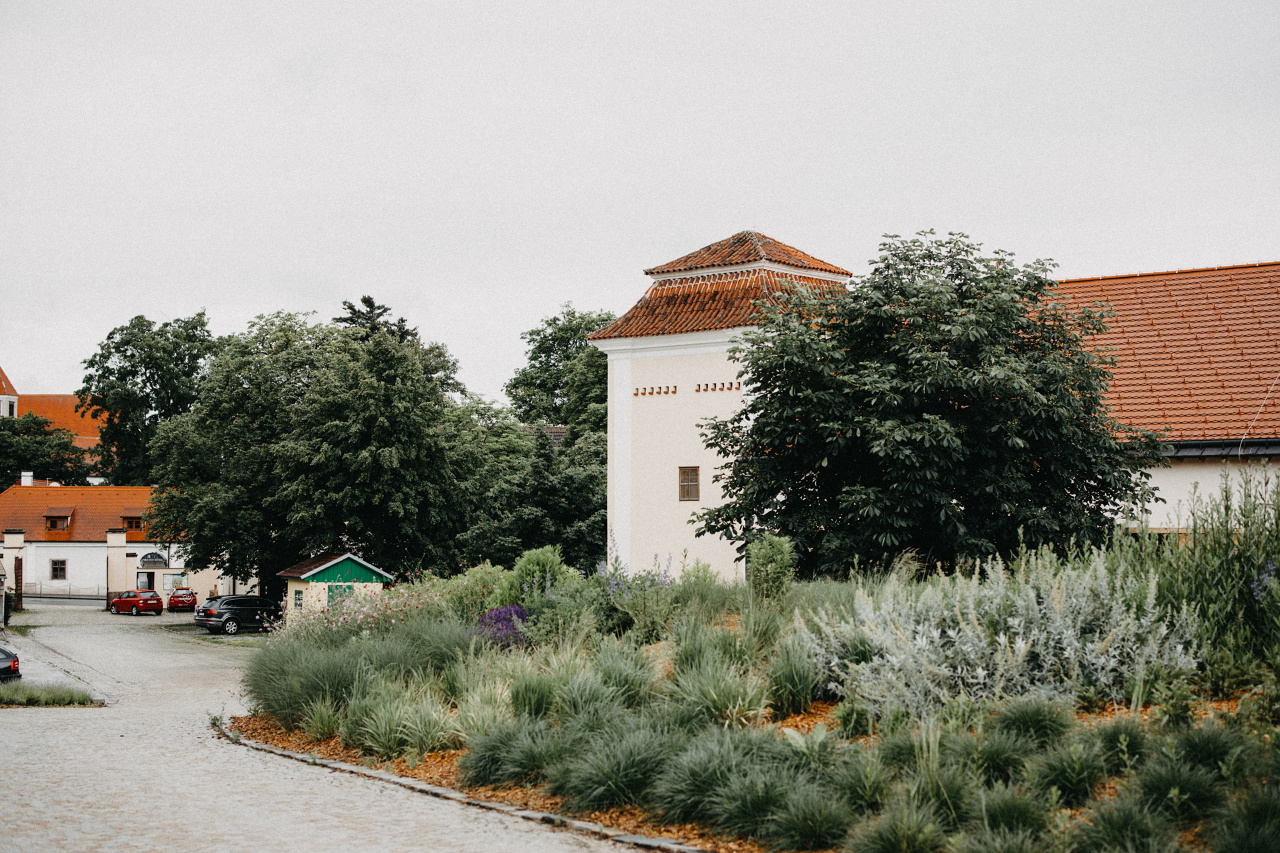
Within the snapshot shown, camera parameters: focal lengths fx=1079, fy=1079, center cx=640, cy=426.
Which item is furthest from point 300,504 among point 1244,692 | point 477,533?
point 1244,692

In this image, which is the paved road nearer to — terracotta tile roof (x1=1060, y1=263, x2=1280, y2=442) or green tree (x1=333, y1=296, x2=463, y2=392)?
terracotta tile roof (x1=1060, y1=263, x2=1280, y2=442)

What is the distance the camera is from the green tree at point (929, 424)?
49.1ft

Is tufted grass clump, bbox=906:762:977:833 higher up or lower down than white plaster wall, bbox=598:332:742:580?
lower down

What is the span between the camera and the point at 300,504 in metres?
37.1

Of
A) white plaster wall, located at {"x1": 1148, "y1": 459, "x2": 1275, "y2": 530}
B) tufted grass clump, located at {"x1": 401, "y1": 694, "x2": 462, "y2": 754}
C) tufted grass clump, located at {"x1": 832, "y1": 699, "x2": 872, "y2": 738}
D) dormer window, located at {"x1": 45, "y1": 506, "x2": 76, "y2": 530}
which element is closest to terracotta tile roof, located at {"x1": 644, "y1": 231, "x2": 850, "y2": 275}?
white plaster wall, located at {"x1": 1148, "y1": 459, "x2": 1275, "y2": 530}

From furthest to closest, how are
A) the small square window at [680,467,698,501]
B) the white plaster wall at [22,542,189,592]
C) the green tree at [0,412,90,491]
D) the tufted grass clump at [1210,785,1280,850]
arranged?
the green tree at [0,412,90,491], the white plaster wall at [22,542,189,592], the small square window at [680,467,698,501], the tufted grass clump at [1210,785,1280,850]

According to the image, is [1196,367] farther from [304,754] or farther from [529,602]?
[304,754]

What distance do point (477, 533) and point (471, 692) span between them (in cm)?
2587

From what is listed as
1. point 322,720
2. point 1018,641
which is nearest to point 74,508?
point 322,720

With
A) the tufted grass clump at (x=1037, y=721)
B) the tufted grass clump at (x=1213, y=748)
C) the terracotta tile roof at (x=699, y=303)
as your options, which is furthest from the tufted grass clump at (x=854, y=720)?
the terracotta tile roof at (x=699, y=303)

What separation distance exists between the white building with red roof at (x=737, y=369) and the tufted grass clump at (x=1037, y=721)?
13.3 meters

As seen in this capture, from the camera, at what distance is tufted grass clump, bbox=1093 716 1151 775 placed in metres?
6.66

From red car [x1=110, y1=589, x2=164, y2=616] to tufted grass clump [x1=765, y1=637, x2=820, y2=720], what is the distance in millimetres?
56107

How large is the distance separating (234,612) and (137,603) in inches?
652
